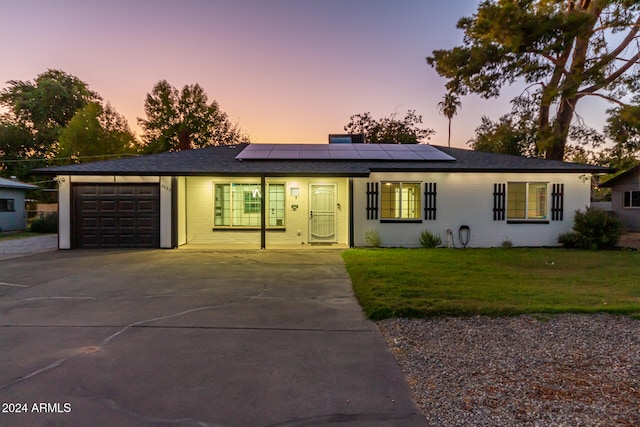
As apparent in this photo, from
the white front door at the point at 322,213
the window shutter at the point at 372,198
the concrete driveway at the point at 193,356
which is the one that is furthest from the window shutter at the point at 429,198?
the concrete driveway at the point at 193,356

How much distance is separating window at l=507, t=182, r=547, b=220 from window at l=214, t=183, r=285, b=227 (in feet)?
27.1

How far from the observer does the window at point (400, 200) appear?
12.4 metres

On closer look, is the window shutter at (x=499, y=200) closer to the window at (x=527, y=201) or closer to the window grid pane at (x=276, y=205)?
the window at (x=527, y=201)

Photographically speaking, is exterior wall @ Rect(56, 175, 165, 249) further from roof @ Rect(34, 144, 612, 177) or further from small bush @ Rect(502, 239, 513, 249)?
small bush @ Rect(502, 239, 513, 249)

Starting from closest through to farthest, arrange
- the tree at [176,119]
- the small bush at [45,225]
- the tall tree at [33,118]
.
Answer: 1. the small bush at [45,225]
2. the tall tree at [33,118]
3. the tree at [176,119]

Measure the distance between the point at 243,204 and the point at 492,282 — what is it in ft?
30.0

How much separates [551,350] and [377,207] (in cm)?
863

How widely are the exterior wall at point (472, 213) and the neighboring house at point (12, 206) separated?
19552 millimetres

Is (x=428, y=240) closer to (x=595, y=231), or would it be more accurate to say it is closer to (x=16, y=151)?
(x=595, y=231)

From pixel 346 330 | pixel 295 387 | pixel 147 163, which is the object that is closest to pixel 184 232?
pixel 147 163

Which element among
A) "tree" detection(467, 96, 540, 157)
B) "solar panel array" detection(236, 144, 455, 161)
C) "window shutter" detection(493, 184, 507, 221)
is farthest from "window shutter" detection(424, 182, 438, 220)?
"tree" detection(467, 96, 540, 157)

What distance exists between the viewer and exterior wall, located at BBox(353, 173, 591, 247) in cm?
1226

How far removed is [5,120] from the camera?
1446 inches

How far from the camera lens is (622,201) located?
2180 centimetres
